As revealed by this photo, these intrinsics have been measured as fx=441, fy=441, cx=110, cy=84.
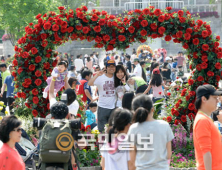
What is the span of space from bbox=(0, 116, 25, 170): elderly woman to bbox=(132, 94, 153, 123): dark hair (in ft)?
4.21

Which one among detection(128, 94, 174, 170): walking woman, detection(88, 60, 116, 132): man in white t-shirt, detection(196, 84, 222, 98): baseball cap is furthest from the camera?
detection(88, 60, 116, 132): man in white t-shirt

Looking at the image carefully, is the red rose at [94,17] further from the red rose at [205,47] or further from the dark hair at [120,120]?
the dark hair at [120,120]

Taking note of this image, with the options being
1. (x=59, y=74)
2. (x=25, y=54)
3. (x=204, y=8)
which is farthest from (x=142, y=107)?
(x=204, y=8)

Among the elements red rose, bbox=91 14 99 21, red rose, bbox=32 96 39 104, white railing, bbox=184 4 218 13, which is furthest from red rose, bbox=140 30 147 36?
white railing, bbox=184 4 218 13

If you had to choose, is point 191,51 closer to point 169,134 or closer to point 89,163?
point 89,163

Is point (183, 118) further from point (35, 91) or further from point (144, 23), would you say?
point (35, 91)

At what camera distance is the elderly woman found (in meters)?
4.57

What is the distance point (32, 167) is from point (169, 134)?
2.90m

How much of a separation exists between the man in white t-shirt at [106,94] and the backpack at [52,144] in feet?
11.9

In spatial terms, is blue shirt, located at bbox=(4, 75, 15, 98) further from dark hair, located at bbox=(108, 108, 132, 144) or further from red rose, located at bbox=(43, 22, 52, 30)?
dark hair, located at bbox=(108, 108, 132, 144)

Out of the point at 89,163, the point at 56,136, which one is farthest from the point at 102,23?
the point at 56,136

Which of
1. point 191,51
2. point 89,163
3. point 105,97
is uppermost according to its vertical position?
point 191,51

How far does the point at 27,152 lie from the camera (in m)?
7.07

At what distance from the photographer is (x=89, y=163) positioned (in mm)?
8016
